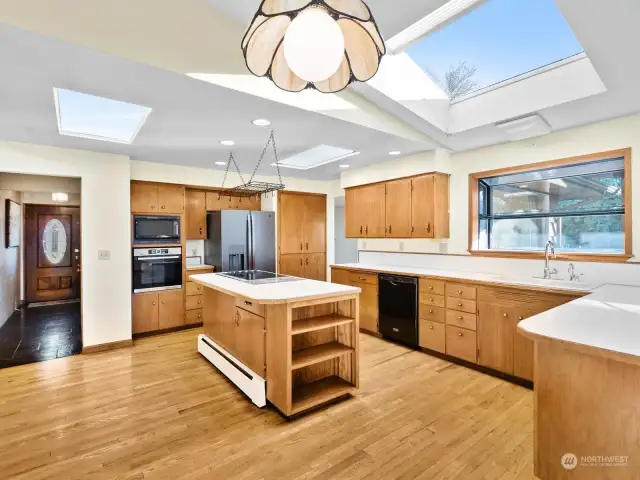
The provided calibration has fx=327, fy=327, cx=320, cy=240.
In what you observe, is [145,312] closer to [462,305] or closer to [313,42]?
[462,305]

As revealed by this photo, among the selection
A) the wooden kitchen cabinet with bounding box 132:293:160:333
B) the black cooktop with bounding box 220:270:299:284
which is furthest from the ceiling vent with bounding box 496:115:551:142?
the wooden kitchen cabinet with bounding box 132:293:160:333

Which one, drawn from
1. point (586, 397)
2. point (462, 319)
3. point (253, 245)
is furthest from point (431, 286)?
point (253, 245)

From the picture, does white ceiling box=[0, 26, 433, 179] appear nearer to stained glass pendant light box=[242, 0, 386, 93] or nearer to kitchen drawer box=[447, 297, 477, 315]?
stained glass pendant light box=[242, 0, 386, 93]

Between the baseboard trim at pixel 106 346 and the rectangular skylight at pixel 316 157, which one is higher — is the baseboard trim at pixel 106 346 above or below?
below

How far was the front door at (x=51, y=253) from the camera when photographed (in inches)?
248

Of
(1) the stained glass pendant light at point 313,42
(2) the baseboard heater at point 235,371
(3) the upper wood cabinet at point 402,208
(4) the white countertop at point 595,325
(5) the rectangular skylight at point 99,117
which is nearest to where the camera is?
(1) the stained glass pendant light at point 313,42

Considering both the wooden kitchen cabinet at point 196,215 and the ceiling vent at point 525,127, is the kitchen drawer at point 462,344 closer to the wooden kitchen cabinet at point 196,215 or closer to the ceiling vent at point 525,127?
the ceiling vent at point 525,127

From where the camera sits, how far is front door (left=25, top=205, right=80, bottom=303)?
6293mm

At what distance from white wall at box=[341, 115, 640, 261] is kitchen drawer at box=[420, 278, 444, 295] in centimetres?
71

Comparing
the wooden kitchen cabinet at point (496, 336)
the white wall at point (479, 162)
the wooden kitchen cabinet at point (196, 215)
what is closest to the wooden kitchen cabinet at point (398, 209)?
the white wall at point (479, 162)

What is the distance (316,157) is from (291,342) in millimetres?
3170

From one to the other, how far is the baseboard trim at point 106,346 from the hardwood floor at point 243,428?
1.48 feet

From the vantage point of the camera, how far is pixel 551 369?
1.54m

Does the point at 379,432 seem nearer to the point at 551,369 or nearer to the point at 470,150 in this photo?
the point at 551,369
